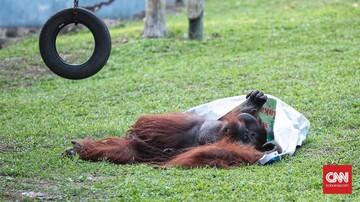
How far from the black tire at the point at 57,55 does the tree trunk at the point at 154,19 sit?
4.82 m

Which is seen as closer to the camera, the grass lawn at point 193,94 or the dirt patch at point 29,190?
the dirt patch at point 29,190

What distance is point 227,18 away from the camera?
12414 mm

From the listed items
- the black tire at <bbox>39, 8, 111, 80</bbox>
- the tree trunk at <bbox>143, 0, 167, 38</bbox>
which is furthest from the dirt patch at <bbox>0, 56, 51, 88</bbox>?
the black tire at <bbox>39, 8, 111, 80</bbox>

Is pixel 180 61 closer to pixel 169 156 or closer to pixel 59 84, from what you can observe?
pixel 59 84

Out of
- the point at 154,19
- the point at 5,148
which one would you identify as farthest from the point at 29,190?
the point at 154,19

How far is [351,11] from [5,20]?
4649 mm

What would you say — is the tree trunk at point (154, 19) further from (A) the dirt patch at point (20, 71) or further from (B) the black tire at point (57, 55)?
(B) the black tire at point (57, 55)

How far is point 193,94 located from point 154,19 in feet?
9.19

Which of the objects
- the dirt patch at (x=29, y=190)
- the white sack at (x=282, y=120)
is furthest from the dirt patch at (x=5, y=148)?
the white sack at (x=282, y=120)

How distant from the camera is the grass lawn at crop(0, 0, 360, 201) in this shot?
4.86m

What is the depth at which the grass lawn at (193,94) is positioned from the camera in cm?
486

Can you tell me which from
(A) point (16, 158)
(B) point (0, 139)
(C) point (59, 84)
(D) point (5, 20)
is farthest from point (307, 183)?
(D) point (5, 20)

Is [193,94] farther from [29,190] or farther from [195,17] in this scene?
[29,190]

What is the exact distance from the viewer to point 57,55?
227 inches
